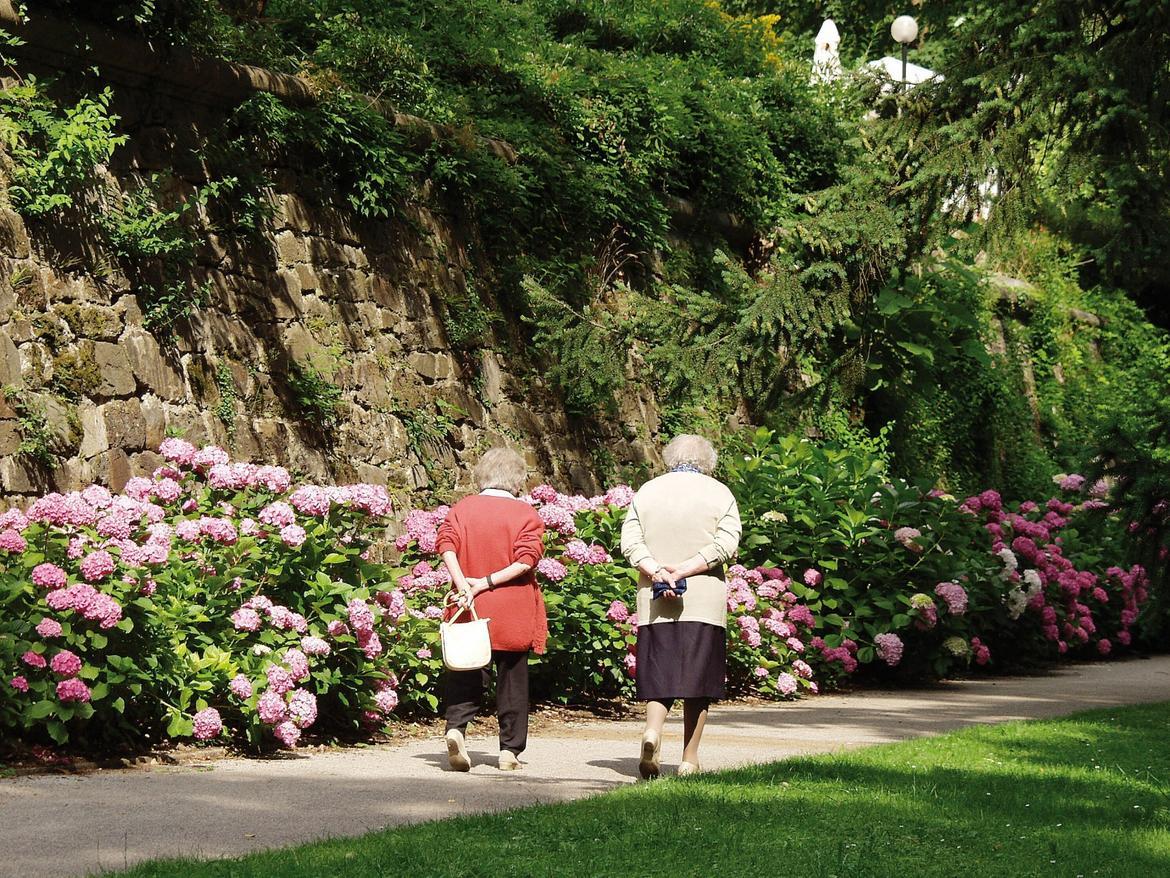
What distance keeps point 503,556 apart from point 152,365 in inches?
110

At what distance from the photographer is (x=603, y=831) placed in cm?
473

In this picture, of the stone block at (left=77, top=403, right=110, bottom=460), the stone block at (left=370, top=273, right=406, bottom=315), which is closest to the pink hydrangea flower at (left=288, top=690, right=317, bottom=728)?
the stone block at (left=77, top=403, right=110, bottom=460)

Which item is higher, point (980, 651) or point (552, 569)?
point (552, 569)

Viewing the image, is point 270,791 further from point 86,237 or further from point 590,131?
point 590,131

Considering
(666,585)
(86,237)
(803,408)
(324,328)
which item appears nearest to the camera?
(666,585)

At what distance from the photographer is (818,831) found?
4.82 meters

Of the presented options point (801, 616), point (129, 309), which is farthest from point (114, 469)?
point (801, 616)

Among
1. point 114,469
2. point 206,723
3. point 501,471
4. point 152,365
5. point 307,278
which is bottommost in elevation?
point 206,723

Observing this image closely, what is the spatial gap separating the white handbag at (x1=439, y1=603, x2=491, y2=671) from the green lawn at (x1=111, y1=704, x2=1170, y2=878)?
1.04 meters

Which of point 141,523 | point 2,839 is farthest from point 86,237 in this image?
point 2,839

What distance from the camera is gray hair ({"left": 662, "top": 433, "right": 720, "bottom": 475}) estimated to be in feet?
21.6

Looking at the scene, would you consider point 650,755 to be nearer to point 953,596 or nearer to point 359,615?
point 359,615

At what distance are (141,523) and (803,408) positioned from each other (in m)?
5.89

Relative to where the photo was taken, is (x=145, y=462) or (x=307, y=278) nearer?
(x=145, y=462)
